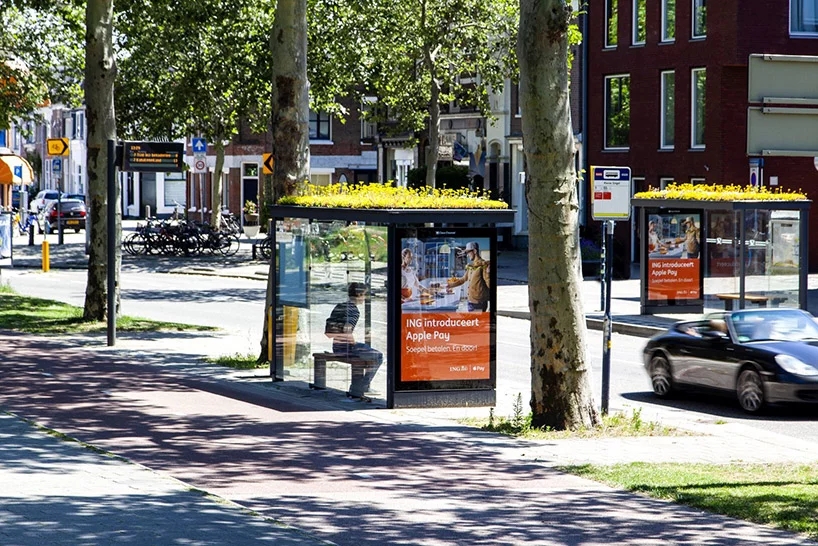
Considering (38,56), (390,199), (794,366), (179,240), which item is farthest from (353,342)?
(179,240)

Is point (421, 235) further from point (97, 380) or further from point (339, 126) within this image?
point (339, 126)

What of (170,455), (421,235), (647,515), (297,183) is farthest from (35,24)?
(647,515)

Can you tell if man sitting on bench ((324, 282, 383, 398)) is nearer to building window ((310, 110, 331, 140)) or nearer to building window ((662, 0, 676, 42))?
building window ((662, 0, 676, 42))

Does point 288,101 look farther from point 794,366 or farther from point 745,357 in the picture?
point 794,366

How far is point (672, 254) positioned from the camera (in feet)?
92.7

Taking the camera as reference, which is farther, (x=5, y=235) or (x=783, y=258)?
(x=5, y=235)

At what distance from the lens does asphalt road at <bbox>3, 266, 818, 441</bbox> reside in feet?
52.3

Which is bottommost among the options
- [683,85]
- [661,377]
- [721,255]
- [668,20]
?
[661,377]

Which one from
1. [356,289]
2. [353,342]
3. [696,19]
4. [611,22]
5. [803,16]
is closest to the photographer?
[356,289]

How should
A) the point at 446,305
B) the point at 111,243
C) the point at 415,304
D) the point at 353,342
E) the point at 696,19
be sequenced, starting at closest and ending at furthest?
1. the point at 415,304
2. the point at 446,305
3. the point at 353,342
4. the point at 111,243
5. the point at 696,19

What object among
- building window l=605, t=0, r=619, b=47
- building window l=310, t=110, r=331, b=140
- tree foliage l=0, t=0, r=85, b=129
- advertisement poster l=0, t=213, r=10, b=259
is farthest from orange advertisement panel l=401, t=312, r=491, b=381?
building window l=310, t=110, r=331, b=140

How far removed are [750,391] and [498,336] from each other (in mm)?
9080

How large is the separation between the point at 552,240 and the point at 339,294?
10.9 ft

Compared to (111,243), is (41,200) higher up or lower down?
higher up
